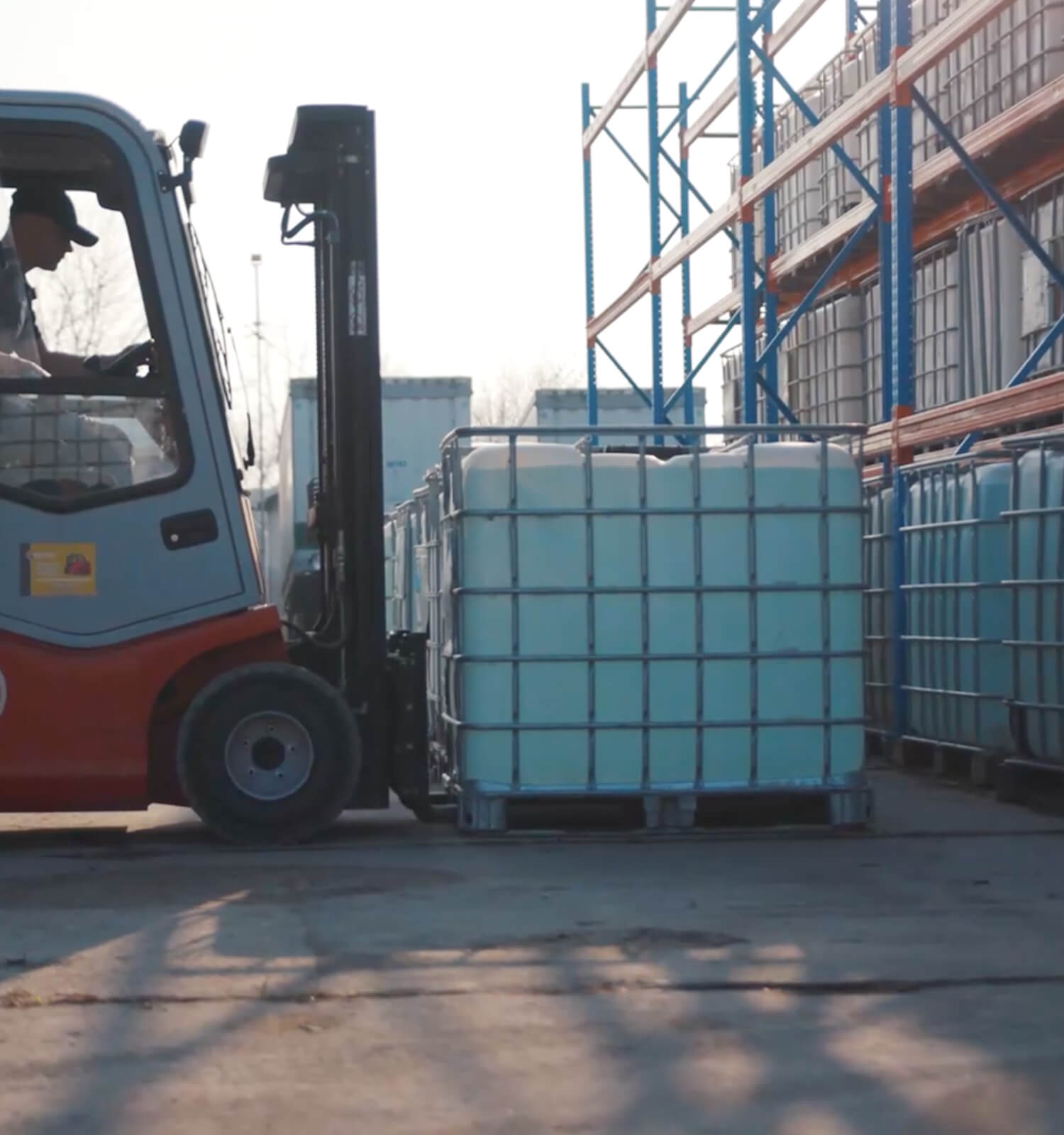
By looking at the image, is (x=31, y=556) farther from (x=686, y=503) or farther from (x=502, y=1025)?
(x=502, y=1025)

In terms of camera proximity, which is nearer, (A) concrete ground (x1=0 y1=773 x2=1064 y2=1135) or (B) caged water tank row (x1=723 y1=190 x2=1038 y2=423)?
(A) concrete ground (x1=0 y1=773 x2=1064 y2=1135)

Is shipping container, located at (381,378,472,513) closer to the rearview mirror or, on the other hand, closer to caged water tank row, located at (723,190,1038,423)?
caged water tank row, located at (723,190,1038,423)

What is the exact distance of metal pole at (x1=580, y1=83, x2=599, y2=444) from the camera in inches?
694

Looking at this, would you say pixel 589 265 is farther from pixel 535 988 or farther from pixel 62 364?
pixel 535 988

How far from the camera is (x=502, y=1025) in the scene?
403 centimetres

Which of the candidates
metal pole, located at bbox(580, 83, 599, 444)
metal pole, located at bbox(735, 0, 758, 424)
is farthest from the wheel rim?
metal pole, located at bbox(580, 83, 599, 444)

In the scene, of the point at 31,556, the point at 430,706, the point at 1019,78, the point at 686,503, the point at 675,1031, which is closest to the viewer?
the point at 675,1031

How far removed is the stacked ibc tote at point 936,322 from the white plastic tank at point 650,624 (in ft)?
4.67

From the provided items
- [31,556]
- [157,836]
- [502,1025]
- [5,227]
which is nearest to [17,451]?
[31,556]

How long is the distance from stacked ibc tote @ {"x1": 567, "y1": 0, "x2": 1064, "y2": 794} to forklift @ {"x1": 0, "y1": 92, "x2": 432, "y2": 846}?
3.40 metres

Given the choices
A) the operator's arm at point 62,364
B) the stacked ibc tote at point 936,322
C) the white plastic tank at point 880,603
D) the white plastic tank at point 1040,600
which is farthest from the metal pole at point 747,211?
the operator's arm at point 62,364

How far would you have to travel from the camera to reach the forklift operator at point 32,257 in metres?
6.65

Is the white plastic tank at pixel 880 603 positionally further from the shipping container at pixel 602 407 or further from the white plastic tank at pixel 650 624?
the shipping container at pixel 602 407

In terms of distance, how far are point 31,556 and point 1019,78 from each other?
6.75m
